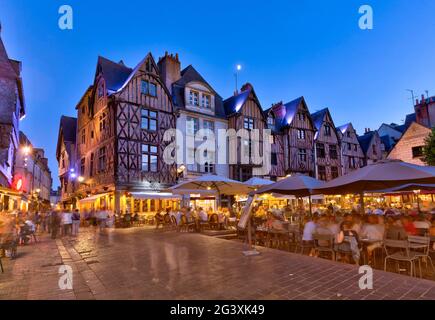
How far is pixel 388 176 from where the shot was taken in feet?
19.1

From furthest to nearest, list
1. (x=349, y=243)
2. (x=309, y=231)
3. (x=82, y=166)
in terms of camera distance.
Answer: (x=82, y=166), (x=309, y=231), (x=349, y=243)

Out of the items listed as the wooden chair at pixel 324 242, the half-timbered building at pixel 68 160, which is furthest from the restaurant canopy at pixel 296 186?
the half-timbered building at pixel 68 160

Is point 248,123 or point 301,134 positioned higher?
point 248,123

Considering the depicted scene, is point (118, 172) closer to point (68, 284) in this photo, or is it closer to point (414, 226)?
point (68, 284)

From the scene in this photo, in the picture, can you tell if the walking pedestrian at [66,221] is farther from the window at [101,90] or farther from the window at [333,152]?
the window at [333,152]

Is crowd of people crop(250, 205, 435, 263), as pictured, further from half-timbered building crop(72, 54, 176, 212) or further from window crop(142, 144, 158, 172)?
window crop(142, 144, 158, 172)

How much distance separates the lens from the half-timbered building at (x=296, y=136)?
89.9 ft

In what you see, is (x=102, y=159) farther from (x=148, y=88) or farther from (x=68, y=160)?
(x=68, y=160)

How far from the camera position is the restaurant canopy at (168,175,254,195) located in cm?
1191

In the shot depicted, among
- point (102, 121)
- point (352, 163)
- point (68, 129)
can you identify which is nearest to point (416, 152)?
point (352, 163)

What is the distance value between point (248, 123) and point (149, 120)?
9003 mm

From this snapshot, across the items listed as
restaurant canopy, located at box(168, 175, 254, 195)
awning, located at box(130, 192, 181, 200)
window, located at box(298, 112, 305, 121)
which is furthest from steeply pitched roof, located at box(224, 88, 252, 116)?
restaurant canopy, located at box(168, 175, 254, 195)

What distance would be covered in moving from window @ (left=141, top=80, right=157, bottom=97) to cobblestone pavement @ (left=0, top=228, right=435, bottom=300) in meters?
15.1

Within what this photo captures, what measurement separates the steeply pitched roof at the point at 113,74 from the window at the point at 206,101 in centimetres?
638
